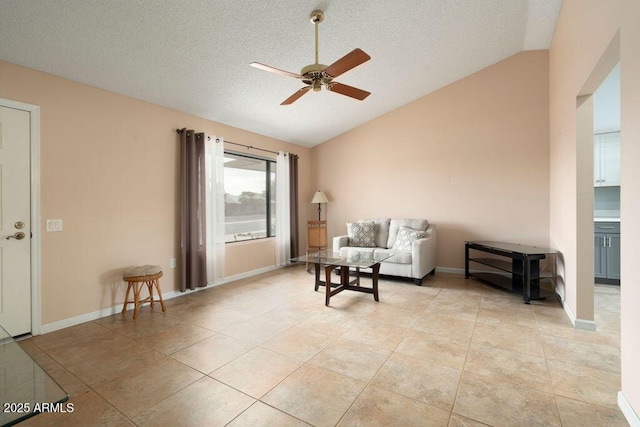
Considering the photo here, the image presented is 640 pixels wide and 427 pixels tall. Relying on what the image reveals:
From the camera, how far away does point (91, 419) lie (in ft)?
5.17

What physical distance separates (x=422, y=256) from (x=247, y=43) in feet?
11.3

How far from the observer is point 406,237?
4.41 meters

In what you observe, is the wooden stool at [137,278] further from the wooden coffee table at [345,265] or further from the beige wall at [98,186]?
the wooden coffee table at [345,265]

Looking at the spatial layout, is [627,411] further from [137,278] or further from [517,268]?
[137,278]

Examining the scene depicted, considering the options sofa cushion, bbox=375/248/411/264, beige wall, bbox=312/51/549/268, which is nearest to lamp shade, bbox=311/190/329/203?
beige wall, bbox=312/51/549/268

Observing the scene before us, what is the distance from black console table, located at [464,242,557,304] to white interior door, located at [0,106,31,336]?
16.9 ft

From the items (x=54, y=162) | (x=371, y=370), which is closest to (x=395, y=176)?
(x=371, y=370)

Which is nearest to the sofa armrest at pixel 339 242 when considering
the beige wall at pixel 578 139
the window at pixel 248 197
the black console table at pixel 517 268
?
the window at pixel 248 197

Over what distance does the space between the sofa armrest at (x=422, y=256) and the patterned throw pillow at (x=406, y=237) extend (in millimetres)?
115

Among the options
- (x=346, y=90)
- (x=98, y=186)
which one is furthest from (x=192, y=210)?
(x=346, y=90)

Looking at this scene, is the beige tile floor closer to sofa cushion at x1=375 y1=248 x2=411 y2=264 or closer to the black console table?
the black console table

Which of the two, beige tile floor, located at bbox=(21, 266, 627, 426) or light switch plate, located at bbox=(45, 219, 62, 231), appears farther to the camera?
light switch plate, located at bbox=(45, 219, 62, 231)

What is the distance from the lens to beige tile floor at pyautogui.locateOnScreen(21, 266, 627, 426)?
1.60 metres

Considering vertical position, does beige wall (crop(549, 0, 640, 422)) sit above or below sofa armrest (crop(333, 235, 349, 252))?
above
